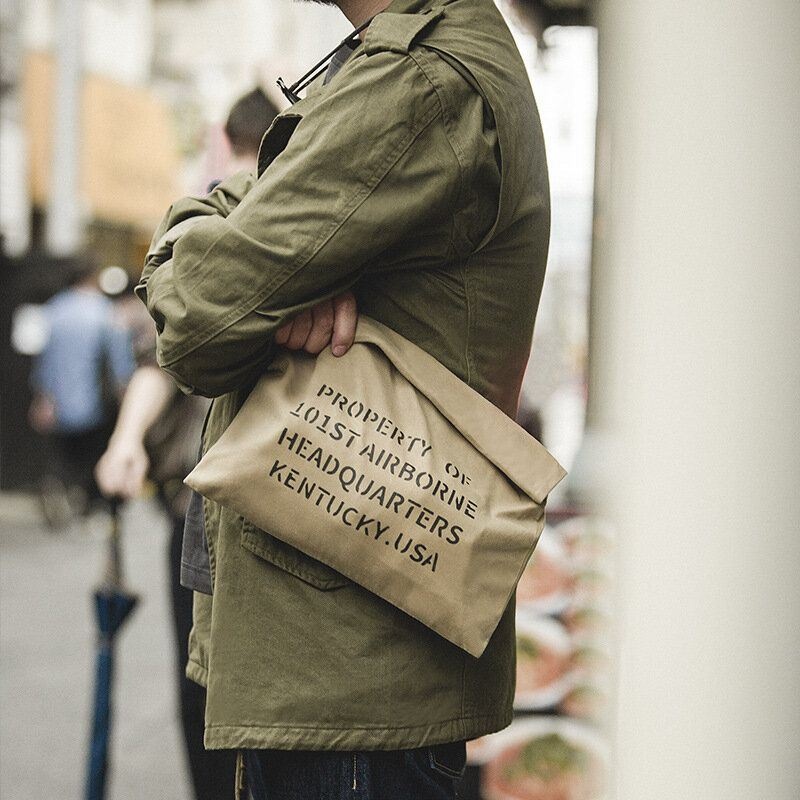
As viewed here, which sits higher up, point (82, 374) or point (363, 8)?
point (363, 8)

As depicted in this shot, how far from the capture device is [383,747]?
5.14 ft

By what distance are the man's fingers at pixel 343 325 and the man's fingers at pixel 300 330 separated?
33 mm

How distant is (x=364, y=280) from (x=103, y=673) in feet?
5.65

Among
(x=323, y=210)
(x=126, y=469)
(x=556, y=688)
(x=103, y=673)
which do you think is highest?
(x=323, y=210)

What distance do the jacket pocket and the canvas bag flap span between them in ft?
0.12

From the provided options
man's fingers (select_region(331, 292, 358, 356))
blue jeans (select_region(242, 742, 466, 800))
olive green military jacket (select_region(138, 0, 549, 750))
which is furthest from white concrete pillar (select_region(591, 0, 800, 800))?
man's fingers (select_region(331, 292, 358, 356))

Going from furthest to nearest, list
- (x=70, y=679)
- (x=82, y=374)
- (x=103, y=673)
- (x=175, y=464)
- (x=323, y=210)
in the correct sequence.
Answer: (x=82, y=374), (x=70, y=679), (x=175, y=464), (x=103, y=673), (x=323, y=210)

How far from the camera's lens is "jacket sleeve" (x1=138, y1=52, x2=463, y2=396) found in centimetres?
151

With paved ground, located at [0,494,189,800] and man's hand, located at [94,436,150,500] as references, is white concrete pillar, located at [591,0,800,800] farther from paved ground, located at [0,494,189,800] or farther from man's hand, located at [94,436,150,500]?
paved ground, located at [0,494,189,800]

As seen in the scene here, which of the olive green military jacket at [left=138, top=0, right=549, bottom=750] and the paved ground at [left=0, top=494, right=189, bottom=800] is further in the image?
the paved ground at [left=0, top=494, right=189, bottom=800]

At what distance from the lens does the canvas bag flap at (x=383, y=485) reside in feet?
5.04

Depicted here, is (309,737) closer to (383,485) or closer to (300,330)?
(383,485)

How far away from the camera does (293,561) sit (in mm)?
1584

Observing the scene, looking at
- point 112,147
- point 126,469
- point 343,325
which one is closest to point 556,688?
point 126,469
